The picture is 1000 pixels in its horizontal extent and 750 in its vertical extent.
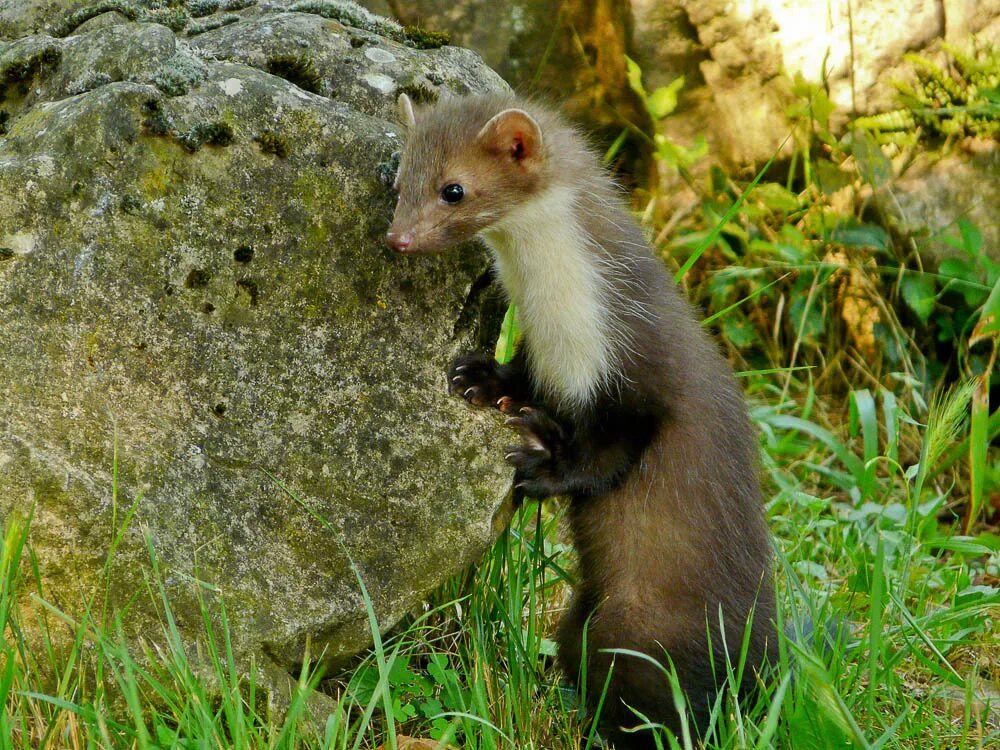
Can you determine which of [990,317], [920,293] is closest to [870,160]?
[920,293]

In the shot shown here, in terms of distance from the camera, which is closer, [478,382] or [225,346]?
[225,346]

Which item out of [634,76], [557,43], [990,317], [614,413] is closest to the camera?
[614,413]

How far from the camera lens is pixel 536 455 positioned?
3.56 m

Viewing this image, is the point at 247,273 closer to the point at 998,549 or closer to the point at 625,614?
the point at 625,614

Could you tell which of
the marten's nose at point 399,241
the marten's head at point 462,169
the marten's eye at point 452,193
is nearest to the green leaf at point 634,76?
the marten's head at point 462,169

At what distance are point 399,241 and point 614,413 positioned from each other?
0.92 metres

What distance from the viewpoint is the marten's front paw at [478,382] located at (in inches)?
138

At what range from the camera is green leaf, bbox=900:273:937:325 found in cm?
634

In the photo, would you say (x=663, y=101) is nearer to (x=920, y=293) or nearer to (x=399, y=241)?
(x=920, y=293)

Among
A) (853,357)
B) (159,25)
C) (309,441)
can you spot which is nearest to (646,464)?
(309,441)

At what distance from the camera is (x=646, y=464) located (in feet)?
12.3

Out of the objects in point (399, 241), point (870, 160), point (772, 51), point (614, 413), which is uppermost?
point (772, 51)

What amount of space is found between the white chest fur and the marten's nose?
0.39 meters

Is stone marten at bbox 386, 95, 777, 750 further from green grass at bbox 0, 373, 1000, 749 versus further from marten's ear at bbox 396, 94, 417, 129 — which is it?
green grass at bbox 0, 373, 1000, 749
